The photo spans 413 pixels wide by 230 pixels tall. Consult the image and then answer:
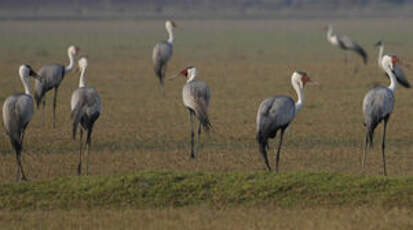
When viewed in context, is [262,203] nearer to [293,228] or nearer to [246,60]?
[293,228]

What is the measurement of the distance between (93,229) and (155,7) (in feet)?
278

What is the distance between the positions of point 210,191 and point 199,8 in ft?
279

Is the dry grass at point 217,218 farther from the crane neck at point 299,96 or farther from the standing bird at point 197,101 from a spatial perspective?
the standing bird at point 197,101

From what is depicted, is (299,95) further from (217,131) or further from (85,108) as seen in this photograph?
(217,131)

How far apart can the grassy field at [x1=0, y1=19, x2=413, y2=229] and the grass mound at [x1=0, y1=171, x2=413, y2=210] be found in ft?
0.55

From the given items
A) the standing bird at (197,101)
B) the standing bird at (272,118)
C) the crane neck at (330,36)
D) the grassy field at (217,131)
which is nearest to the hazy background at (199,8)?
the grassy field at (217,131)

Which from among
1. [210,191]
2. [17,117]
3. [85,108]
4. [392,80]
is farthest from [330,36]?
[210,191]

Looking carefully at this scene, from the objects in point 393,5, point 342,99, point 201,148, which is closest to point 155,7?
point 393,5

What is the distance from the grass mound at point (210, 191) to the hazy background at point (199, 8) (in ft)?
240

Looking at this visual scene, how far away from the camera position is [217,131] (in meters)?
13.9

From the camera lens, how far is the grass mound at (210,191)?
28.1 ft

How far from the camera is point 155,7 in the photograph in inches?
3597

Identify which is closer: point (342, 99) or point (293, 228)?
point (293, 228)

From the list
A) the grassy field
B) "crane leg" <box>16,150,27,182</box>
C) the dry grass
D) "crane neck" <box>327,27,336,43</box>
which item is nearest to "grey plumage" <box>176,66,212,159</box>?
the grassy field
